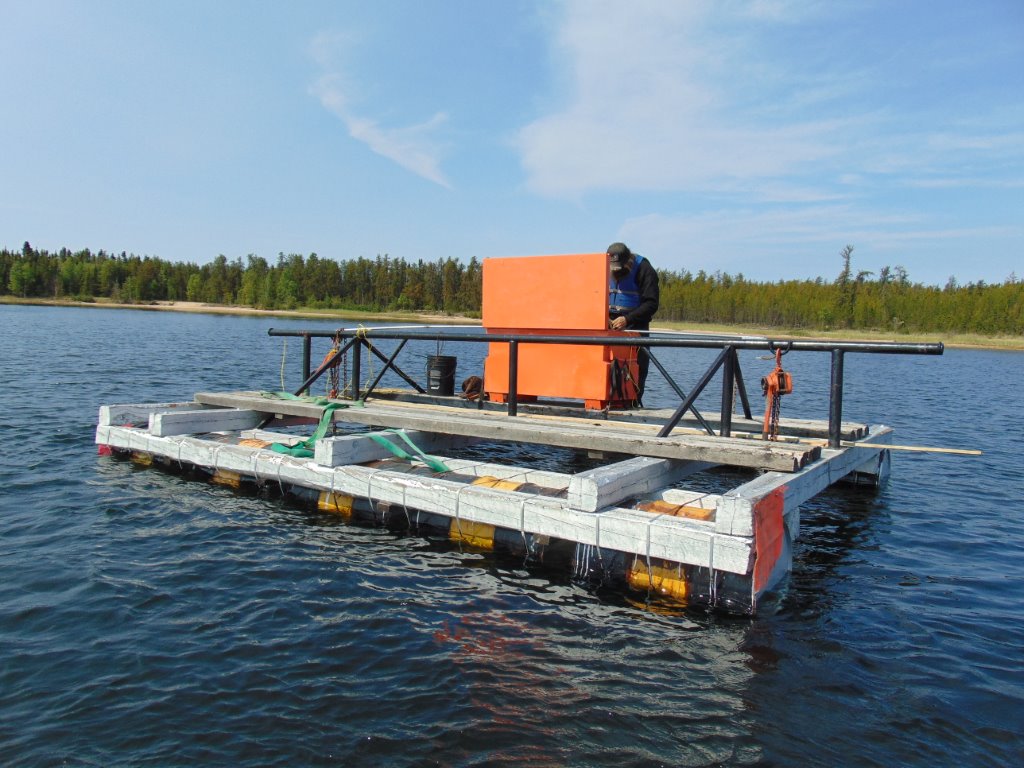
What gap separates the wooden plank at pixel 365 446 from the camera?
8648mm

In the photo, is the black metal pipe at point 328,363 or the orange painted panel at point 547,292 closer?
the orange painted panel at point 547,292

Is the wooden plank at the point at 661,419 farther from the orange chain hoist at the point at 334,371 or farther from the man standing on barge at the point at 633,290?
the orange chain hoist at the point at 334,371

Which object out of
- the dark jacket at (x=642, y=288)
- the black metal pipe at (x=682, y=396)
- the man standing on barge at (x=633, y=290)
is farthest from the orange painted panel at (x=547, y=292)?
the black metal pipe at (x=682, y=396)

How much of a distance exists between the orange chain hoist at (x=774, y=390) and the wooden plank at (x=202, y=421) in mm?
7616

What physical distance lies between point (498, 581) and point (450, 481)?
4.65 feet

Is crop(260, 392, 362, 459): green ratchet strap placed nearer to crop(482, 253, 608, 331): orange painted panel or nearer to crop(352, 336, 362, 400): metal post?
crop(352, 336, 362, 400): metal post

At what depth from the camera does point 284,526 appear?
8.56 meters

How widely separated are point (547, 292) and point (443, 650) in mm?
→ 6175

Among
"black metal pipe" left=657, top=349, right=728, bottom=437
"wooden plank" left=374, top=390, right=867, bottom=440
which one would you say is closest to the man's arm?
"wooden plank" left=374, top=390, right=867, bottom=440

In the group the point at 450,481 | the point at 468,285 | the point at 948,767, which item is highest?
the point at 468,285

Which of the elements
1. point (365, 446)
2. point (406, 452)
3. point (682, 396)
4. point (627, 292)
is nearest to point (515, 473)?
point (406, 452)

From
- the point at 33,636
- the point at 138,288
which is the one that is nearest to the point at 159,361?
the point at 33,636

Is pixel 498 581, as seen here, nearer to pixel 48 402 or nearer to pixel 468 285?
pixel 48 402

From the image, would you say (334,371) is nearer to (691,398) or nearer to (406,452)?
(406,452)
